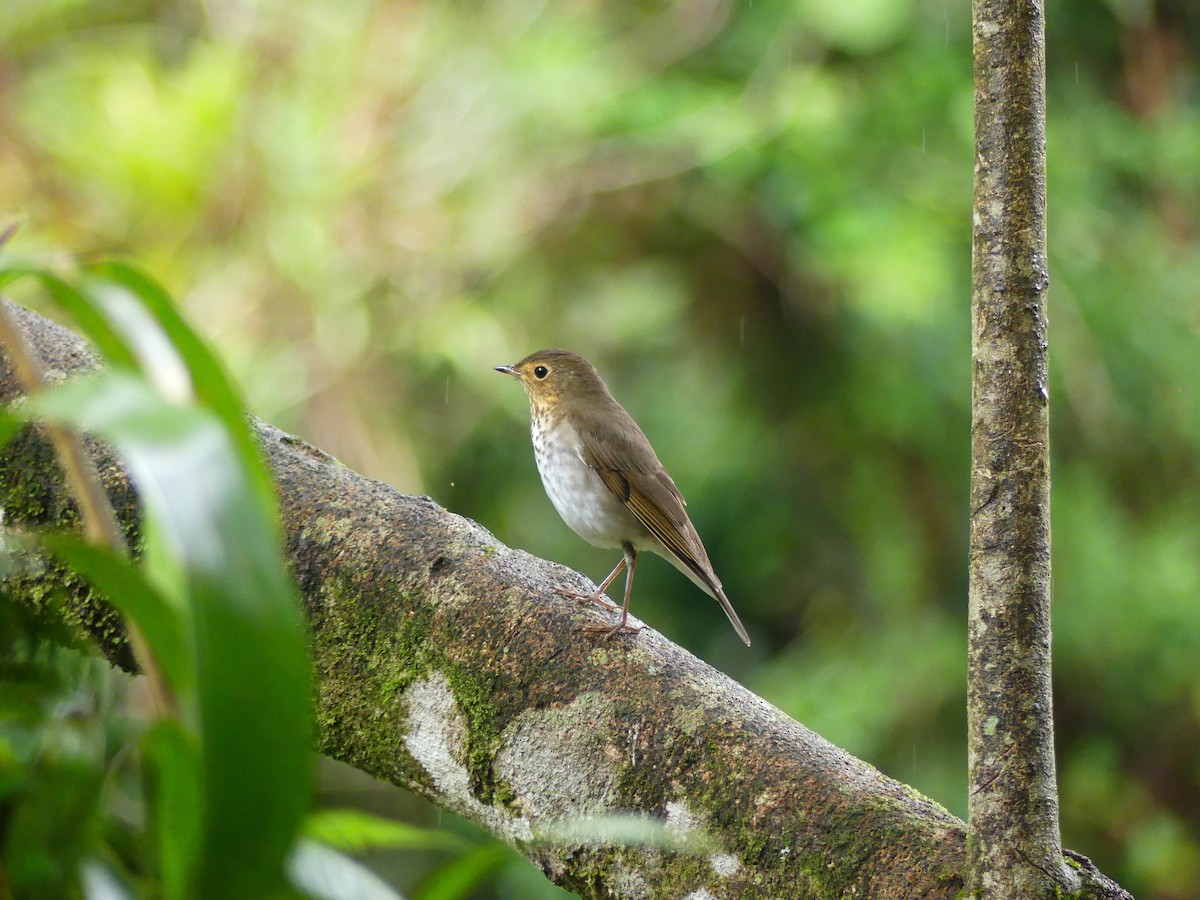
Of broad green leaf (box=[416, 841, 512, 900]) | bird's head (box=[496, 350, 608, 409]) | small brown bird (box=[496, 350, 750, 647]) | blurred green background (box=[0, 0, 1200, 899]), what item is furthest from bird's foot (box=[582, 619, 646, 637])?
blurred green background (box=[0, 0, 1200, 899])

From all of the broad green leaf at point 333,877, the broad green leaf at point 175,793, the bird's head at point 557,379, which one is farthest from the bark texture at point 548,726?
the bird's head at point 557,379

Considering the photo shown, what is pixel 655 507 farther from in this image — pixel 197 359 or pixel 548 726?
pixel 197 359

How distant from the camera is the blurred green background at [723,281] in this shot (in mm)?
4816

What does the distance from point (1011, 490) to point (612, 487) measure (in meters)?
1.77

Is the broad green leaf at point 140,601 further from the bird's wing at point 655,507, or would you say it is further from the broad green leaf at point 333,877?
the bird's wing at point 655,507

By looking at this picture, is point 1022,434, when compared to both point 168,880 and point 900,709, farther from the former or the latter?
point 900,709

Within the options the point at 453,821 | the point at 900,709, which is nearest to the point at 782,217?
the point at 900,709

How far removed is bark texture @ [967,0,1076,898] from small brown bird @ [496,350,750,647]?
1.61 m

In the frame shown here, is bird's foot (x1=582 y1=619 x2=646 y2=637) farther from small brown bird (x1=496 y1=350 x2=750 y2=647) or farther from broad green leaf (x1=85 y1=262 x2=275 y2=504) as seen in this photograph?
small brown bird (x1=496 y1=350 x2=750 y2=647)

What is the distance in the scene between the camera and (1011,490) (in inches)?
48.7

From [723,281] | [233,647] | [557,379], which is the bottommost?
[233,647]

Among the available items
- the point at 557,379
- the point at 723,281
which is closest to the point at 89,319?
the point at 557,379

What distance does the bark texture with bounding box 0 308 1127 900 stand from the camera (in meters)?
1.28

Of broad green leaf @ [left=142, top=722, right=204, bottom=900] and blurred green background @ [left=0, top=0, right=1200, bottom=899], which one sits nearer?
broad green leaf @ [left=142, top=722, right=204, bottom=900]
